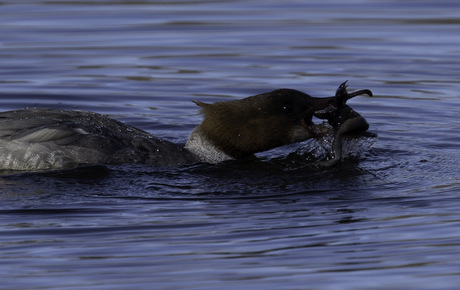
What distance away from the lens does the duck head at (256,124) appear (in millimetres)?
9664

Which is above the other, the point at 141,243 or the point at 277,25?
the point at 277,25

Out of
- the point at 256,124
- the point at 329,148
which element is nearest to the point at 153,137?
the point at 256,124

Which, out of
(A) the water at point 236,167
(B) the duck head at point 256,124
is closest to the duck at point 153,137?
(B) the duck head at point 256,124

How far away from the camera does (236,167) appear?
972cm

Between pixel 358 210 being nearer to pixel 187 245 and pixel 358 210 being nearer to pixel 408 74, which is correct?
pixel 187 245

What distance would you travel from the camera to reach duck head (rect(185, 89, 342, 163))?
9.66m

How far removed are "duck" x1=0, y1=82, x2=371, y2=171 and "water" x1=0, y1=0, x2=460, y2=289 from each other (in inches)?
6.1

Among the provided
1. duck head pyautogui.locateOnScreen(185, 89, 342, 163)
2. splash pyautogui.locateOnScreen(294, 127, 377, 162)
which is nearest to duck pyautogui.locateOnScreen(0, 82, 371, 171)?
duck head pyautogui.locateOnScreen(185, 89, 342, 163)

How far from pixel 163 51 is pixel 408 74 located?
11.5 feet

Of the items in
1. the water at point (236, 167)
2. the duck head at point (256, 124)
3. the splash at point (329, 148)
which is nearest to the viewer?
the water at point (236, 167)

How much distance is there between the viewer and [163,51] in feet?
48.1

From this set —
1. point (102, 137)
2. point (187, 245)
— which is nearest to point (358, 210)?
point (187, 245)

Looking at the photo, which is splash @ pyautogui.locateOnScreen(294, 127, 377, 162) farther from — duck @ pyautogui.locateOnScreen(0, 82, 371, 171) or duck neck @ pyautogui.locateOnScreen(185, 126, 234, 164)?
duck neck @ pyautogui.locateOnScreen(185, 126, 234, 164)

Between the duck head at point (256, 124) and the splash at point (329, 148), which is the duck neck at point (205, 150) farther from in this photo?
the splash at point (329, 148)
